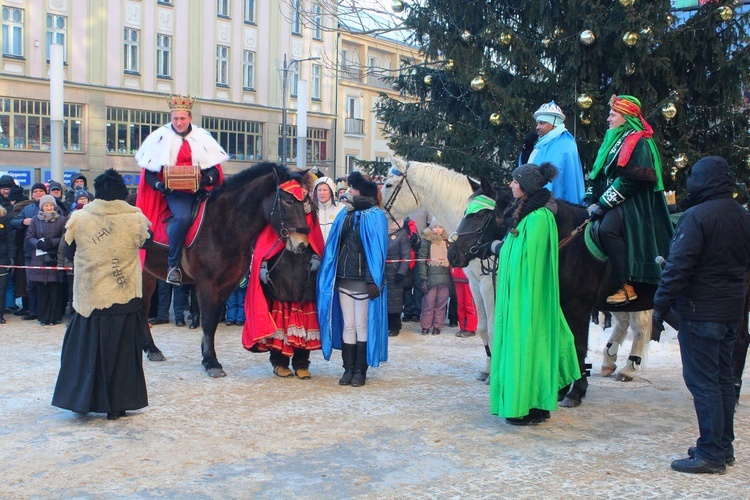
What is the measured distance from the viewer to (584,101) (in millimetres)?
11141

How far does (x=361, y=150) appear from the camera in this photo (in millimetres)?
51844

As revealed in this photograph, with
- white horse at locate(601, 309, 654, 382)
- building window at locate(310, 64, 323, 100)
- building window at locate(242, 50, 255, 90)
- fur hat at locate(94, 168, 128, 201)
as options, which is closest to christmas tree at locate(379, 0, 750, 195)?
white horse at locate(601, 309, 654, 382)

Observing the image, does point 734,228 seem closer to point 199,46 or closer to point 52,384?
point 52,384

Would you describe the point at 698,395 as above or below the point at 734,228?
below

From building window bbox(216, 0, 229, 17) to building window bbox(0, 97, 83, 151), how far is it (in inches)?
349

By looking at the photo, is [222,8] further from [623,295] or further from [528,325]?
[528,325]

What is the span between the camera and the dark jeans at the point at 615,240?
6.95 meters

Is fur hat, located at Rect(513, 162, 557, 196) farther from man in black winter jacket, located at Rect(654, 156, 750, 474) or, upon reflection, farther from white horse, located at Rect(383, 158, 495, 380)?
white horse, located at Rect(383, 158, 495, 380)

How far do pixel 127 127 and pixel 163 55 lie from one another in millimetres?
3886

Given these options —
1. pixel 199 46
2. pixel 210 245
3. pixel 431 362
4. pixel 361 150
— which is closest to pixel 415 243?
pixel 431 362

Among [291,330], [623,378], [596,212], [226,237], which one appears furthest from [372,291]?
[623,378]

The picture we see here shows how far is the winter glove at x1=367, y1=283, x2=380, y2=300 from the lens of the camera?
806 cm

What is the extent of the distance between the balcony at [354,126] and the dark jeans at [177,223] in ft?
137

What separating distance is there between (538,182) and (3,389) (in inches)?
210
